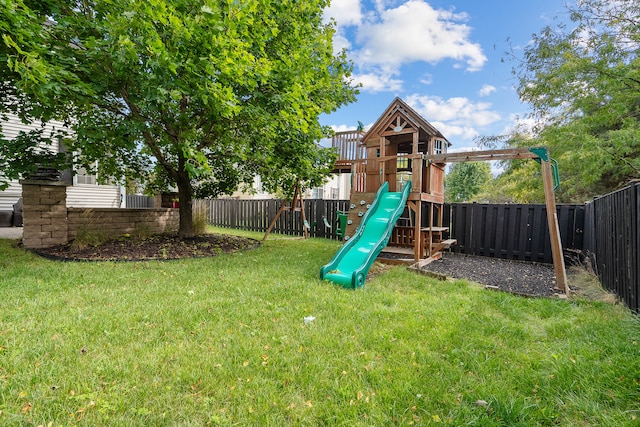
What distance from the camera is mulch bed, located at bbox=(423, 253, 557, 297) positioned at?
473 cm

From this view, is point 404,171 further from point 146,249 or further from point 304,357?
point 304,357

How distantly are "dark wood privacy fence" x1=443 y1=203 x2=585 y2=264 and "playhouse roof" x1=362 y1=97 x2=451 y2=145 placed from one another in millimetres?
2207

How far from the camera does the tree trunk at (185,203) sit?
7422 millimetres

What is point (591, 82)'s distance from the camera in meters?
8.73

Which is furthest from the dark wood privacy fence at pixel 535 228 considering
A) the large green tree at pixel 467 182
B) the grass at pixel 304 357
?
the large green tree at pixel 467 182

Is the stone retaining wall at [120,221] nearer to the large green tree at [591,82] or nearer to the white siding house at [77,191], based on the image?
the white siding house at [77,191]

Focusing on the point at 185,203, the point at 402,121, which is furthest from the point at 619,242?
the point at 185,203

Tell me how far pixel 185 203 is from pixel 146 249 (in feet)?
5.35

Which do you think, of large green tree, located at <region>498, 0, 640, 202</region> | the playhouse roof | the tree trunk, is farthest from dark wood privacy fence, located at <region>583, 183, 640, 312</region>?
the tree trunk

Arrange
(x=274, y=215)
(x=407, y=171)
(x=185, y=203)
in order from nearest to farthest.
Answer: (x=185, y=203)
(x=407, y=171)
(x=274, y=215)

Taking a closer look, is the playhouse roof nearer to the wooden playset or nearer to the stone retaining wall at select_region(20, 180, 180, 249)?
the wooden playset

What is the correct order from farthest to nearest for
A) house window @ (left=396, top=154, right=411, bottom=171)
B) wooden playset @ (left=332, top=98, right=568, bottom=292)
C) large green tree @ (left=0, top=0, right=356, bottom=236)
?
1. house window @ (left=396, top=154, right=411, bottom=171)
2. wooden playset @ (left=332, top=98, right=568, bottom=292)
3. large green tree @ (left=0, top=0, right=356, bottom=236)

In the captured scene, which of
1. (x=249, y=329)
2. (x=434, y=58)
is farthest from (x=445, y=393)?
(x=434, y=58)

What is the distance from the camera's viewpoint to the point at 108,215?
769 centimetres
